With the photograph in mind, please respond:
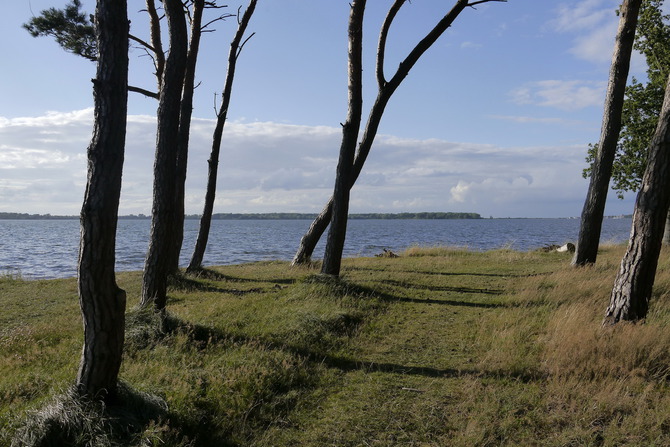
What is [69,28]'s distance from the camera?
46.1 ft

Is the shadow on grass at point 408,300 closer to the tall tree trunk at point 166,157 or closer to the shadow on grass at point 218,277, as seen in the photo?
the shadow on grass at point 218,277

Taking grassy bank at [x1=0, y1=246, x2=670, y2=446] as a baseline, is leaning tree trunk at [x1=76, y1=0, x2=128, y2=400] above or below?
above

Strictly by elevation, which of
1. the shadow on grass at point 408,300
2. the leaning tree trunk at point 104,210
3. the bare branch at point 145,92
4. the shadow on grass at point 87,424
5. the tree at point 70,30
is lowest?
the shadow on grass at point 87,424

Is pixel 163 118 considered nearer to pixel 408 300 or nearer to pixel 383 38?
pixel 408 300

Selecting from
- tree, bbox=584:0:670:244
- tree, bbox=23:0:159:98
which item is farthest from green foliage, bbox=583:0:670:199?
tree, bbox=23:0:159:98

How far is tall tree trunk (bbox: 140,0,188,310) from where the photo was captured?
9188 millimetres

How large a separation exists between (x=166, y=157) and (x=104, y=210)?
5112mm

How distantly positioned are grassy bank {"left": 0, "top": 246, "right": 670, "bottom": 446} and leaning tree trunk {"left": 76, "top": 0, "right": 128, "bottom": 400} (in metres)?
0.48

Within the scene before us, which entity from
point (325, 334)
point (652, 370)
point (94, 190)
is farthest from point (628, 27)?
point (94, 190)

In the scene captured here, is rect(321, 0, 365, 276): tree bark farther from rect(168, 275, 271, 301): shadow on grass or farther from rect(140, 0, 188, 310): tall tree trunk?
rect(140, 0, 188, 310): tall tree trunk

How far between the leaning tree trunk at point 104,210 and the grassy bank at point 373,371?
0.48m

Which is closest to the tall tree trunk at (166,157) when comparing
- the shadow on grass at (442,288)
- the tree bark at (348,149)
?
the tree bark at (348,149)

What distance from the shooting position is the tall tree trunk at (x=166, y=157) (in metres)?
9.19

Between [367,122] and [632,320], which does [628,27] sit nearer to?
[367,122]
